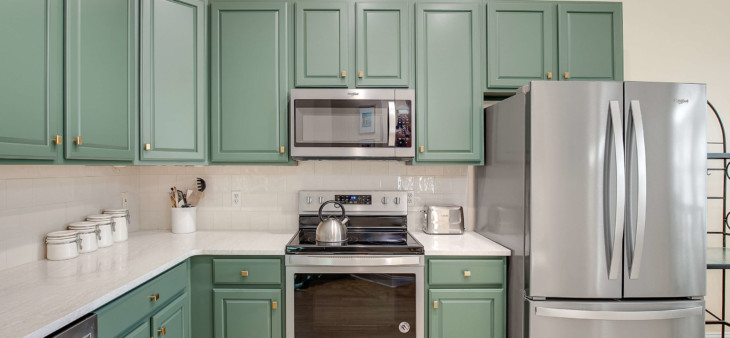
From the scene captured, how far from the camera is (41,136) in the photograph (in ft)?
4.22

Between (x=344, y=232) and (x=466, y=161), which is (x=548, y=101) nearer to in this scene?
(x=466, y=161)

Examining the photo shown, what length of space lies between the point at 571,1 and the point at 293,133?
197 centimetres

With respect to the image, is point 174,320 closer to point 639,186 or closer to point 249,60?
point 249,60

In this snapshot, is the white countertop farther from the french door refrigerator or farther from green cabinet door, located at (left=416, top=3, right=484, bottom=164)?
green cabinet door, located at (left=416, top=3, right=484, bottom=164)

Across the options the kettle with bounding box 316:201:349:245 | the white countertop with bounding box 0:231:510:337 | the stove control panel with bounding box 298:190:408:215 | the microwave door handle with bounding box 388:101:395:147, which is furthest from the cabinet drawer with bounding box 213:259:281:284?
the microwave door handle with bounding box 388:101:395:147

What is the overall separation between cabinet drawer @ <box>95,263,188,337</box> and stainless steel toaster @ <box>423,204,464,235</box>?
5.07ft

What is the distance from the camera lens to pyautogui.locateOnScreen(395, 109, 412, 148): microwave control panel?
6.86 ft

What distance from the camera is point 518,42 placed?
2152 millimetres

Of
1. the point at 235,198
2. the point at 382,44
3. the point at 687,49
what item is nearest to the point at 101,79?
the point at 235,198

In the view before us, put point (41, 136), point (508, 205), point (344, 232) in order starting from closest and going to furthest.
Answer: point (41, 136) < point (508, 205) < point (344, 232)

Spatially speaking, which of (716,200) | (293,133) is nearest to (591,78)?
(716,200)

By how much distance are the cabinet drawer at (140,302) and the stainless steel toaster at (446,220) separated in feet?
5.07

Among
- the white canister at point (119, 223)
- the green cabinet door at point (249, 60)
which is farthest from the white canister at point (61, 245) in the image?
the green cabinet door at point (249, 60)

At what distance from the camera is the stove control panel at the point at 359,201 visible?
239cm
